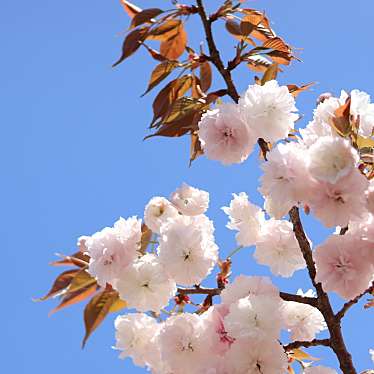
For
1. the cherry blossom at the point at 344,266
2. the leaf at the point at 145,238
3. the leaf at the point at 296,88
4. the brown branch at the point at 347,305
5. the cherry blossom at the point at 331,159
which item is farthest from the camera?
the leaf at the point at 296,88

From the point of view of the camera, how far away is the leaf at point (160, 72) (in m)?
1.62

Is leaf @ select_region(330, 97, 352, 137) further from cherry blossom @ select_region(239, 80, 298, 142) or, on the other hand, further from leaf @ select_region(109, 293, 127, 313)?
leaf @ select_region(109, 293, 127, 313)

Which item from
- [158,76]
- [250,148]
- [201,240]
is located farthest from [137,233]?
[158,76]

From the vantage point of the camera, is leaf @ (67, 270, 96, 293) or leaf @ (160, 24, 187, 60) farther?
leaf @ (160, 24, 187, 60)

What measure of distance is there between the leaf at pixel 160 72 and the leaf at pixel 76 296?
0.46 m

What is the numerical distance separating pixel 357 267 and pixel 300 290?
367 millimetres

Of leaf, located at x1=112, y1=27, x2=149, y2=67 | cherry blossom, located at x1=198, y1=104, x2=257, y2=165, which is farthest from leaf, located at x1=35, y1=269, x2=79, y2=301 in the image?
leaf, located at x1=112, y1=27, x2=149, y2=67

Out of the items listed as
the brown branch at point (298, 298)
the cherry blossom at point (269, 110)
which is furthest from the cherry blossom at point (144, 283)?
the cherry blossom at point (269, 110)

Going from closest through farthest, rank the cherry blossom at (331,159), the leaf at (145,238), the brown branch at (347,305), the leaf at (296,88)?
the cherry blossom at (331,159) < the brown branch at (347,305) < the leaf at (145,238) < the leaf at (296,88)

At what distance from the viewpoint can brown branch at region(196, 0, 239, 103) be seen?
4.99 ft

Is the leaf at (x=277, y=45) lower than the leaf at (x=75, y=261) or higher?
higher

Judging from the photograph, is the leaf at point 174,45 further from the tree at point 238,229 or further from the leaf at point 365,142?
the leaf at point 365,142

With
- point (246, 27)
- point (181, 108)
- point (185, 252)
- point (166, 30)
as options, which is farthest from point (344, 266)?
point (166, 30)

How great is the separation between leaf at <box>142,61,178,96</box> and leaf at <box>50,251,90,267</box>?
39 cm
